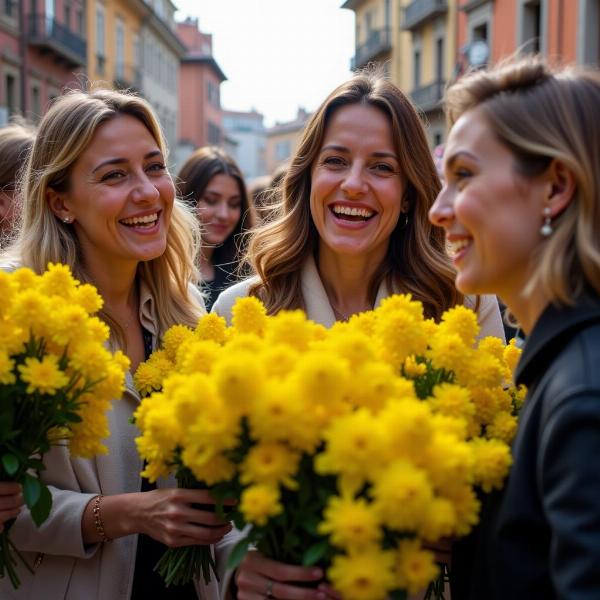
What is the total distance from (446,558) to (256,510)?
2.05 feet

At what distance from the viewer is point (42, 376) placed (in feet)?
6.59

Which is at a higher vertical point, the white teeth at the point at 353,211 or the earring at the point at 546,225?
the white teeth at the point at 353,211

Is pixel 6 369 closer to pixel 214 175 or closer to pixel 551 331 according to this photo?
pixel 551 331

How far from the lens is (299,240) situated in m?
3.43

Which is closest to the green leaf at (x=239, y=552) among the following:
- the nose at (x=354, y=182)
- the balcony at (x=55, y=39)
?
the nose at (x=354, y=182)

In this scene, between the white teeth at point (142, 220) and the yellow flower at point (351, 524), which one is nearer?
the yellow flower at point (351, 524)

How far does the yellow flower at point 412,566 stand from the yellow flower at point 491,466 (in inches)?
8.5

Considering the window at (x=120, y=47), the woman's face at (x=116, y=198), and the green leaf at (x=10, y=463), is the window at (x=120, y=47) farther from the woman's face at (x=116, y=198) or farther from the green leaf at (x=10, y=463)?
the green leaf at (x=10, y=463)

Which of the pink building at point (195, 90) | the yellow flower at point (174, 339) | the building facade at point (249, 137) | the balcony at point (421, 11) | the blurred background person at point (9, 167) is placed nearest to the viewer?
the yellow flower at point (174, 339)

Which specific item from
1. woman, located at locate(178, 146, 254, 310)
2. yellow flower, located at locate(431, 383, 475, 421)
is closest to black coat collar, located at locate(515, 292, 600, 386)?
yellow flower, located at locate(431, 383, 475, 421)

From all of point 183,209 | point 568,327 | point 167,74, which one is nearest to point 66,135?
point 183,209

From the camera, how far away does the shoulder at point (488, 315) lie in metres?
3.25

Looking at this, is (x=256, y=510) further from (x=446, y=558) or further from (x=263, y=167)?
(x=263, y=167)

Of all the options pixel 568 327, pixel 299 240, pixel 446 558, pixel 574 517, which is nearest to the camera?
pixel 574 517
